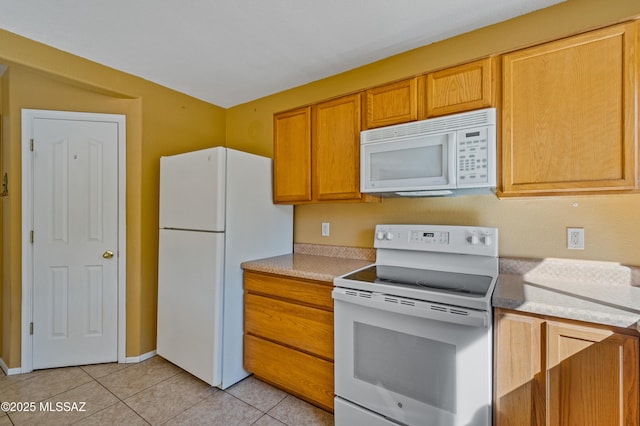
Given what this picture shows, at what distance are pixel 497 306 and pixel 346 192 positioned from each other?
1130mm

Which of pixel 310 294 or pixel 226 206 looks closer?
pixel 310 294

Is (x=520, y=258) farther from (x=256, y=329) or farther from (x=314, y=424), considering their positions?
(x=256, y=329)

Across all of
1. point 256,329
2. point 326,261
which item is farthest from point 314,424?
point 326,261

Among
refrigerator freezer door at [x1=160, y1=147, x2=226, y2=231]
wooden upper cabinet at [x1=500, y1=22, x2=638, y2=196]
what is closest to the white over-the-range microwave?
wooden upper cabinet at [x1=500, y1=22, x2=638, y2=196]

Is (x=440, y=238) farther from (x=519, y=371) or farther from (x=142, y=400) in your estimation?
(x=142, y=400)

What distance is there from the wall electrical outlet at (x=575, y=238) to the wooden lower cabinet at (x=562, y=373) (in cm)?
63

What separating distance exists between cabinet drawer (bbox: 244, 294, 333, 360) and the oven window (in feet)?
0.79

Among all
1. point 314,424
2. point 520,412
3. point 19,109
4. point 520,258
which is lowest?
point 314,424

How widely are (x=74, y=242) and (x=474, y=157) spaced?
301 centimetres

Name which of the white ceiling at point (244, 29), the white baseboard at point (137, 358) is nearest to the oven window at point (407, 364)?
the white ceiling at point (244, 29)

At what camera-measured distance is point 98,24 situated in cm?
180

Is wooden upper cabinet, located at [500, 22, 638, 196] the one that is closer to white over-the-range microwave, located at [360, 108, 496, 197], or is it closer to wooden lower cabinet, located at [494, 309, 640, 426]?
white over-the-range microwave, located at [360, 108, 496, 197]

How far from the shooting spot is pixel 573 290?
4.54ft

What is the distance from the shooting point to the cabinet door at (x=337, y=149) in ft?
6.63
